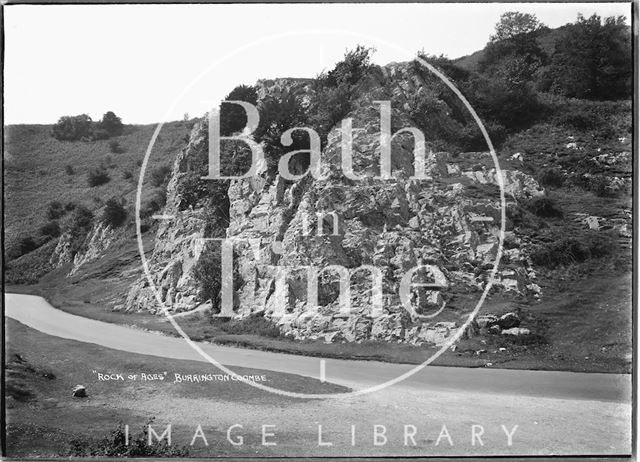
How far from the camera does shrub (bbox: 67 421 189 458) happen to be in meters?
17.7

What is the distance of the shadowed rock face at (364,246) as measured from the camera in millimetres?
20891

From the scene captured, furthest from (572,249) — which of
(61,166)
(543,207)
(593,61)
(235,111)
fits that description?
(61,166)

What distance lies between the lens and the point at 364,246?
2241 centimetres

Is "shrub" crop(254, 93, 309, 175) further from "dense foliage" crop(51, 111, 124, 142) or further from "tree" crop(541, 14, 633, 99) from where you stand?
"tree" crop(541, 14, 633, 99)

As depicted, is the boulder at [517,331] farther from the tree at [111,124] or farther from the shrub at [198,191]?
the tree at [111,124]

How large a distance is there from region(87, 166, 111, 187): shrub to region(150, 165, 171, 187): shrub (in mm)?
1625

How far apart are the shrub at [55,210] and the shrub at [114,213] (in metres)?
1.38

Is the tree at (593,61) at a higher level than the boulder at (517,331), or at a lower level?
higher

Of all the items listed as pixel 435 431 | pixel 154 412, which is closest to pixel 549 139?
pixel 435 431

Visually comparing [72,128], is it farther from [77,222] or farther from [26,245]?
[26,245]

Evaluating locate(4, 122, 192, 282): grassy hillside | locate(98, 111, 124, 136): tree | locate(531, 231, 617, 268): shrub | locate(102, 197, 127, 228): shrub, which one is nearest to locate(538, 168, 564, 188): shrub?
locate(531, 231, 617, 268): shrub

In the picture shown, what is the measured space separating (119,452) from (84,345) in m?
4.48

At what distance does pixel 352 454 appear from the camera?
17812 mm

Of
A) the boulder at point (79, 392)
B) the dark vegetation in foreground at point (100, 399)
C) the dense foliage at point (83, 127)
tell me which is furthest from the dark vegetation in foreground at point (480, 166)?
the boulder at point (79, 392)
